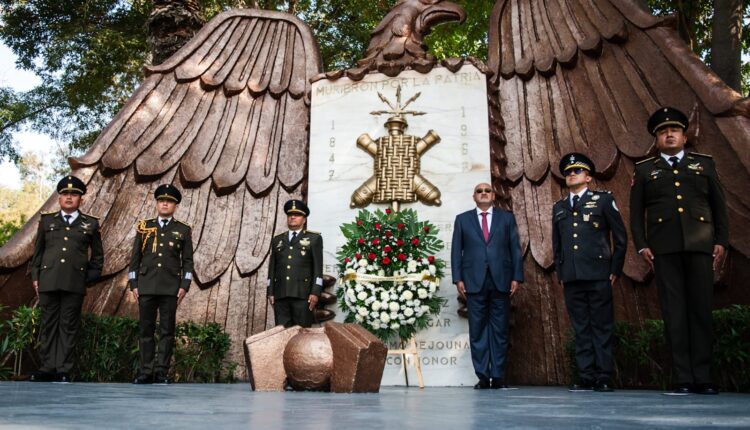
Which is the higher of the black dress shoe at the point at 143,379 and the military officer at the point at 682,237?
the military officer at the point at 682,237

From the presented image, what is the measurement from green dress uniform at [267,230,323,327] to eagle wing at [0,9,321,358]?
3.30 feet

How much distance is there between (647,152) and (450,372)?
10.3ft

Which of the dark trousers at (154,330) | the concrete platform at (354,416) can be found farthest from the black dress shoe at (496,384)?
the dark trousers at (154,330)

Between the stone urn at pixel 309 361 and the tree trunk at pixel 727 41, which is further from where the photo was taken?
the tree trunk at pixel 727 41

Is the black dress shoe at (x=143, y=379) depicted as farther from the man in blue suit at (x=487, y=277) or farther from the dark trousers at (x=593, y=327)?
the dark trousers at (x=593, y=327)

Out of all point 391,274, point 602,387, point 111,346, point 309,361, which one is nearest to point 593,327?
point 602,387

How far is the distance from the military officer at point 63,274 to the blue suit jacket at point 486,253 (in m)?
3.77

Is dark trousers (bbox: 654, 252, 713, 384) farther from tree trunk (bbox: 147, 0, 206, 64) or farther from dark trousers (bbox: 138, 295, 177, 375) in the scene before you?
tree trunk (bbox: 147, 0, 206, 64)

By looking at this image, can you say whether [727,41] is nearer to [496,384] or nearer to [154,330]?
[496,384]

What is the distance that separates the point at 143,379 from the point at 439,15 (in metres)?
5.81

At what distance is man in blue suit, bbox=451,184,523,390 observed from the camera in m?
6.03

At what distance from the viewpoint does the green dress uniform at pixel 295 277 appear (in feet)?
22.2

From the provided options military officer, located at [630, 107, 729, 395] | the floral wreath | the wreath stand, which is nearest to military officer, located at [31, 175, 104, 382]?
the floral wreath

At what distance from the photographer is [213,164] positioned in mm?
8461
